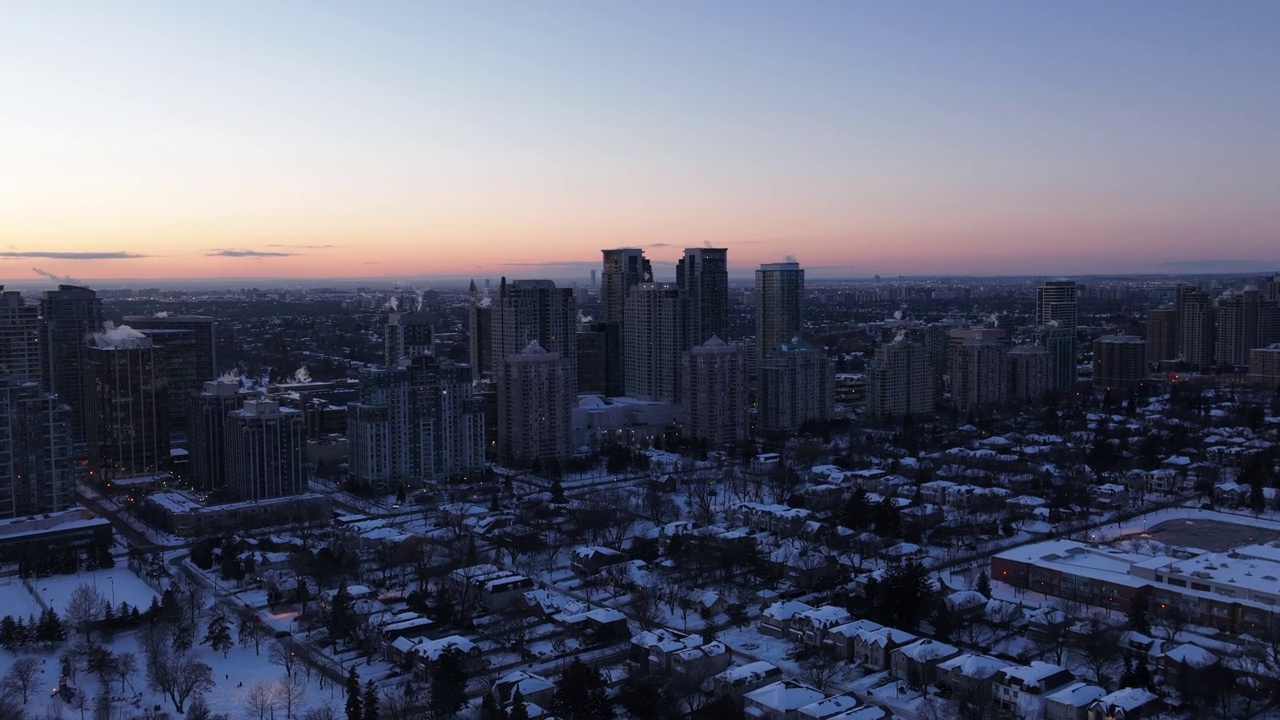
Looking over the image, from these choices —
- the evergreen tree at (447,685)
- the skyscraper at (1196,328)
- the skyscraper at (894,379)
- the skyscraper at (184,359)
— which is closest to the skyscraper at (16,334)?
the skyscraper at (184,359)

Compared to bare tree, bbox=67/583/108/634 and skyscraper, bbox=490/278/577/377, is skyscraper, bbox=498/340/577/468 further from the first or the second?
bare tree, bbox=67/583/108/634


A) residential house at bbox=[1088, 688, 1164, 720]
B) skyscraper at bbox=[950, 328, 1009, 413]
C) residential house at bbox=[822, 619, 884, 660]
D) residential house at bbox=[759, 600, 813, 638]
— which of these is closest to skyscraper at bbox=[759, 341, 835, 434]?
skyscraper at bbox=[950, 328, 1009, 413]

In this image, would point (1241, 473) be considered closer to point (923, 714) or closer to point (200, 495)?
point (923, 714)

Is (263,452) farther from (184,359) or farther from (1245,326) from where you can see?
(1245,326)

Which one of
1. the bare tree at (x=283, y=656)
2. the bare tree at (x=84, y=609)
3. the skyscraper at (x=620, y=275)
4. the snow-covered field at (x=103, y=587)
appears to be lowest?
the snow-covered field at (x=103, y=587)

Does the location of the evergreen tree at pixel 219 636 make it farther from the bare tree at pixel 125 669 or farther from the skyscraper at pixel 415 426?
the skyscraper at pixel 415 426
